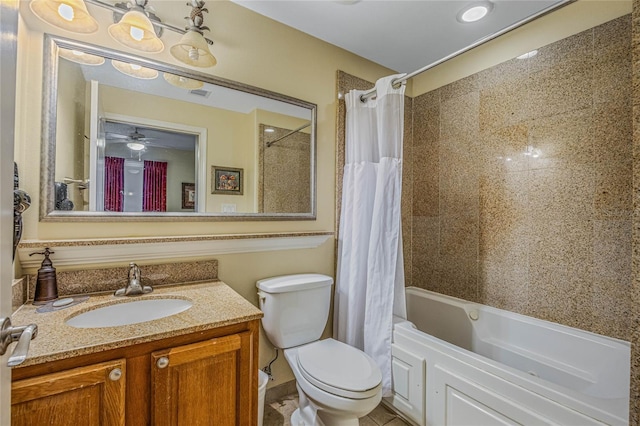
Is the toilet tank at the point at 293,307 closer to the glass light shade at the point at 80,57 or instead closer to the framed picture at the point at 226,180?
the framed picture at the point at 226,180

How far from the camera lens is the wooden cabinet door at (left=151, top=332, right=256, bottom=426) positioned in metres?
0.90

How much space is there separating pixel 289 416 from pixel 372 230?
4.01 feet

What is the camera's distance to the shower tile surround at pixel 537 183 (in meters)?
1.49

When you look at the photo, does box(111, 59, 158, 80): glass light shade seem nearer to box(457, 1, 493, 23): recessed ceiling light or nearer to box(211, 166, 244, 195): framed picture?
box(211, 166, 244, 195): framed picture

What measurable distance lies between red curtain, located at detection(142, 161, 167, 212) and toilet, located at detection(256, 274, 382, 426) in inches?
27.4

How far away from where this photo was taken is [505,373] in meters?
1.22

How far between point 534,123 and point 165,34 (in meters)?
2.25

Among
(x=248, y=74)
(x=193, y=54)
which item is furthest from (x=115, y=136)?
(x=248, y=74)

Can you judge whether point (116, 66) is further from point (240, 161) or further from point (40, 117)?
point (240, 161)

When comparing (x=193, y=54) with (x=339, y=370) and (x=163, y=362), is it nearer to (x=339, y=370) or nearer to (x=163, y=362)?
(x=163, y=362)

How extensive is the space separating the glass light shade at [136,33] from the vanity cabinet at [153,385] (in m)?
1.33

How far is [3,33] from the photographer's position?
1.71 ft

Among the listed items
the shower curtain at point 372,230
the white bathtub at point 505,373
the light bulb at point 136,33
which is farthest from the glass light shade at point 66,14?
the white bathtub at point 505,373

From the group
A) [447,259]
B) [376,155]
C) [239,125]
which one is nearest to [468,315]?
[447,259]
